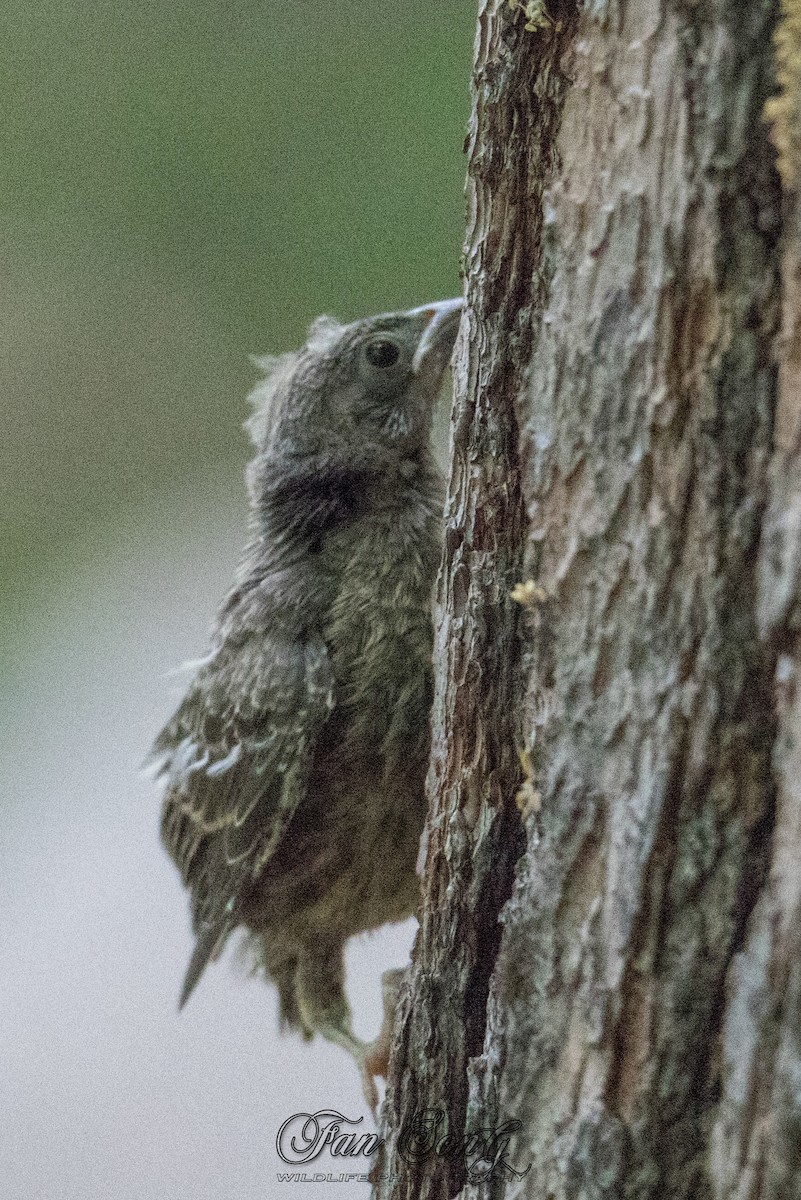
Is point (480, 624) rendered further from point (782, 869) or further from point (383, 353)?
point (383, 353)

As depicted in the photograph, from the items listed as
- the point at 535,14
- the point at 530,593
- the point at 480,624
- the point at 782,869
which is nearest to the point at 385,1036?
the point at 480,624

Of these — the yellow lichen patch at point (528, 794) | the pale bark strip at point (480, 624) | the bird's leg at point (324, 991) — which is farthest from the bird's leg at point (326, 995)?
the yellow lichen patch at point (528, 794)

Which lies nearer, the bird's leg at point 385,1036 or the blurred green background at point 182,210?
the bird's leg at point 385,1036

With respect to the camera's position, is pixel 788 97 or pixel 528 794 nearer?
pixel 788 97

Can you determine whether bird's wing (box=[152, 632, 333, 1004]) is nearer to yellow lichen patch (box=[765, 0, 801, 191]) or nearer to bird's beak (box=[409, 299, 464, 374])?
bird's beak (box=[409, 299, 464, 374])

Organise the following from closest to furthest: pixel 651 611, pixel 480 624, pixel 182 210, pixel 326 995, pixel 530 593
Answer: pixel 651 611 < pixel 530 593 < pixel 480 624 < pixel 326 995 < pixel 182 210

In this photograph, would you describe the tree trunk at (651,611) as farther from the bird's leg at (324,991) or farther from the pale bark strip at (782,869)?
the bird's leg at (324,991)

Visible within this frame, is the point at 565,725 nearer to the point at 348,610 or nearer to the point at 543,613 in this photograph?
the point at 543,613
